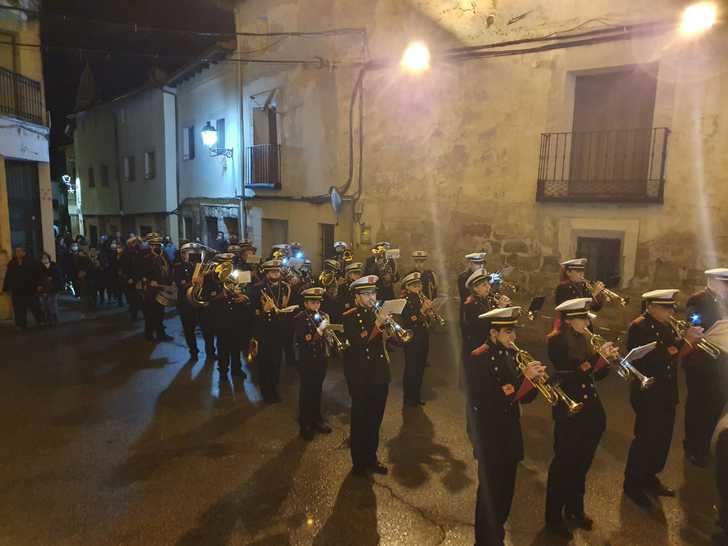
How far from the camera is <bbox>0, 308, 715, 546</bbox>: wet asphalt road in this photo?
14.1 ft

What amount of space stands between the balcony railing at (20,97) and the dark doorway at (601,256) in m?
12.8

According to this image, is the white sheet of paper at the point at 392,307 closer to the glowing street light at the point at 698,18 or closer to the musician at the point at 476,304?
the musician at the point at 476,304

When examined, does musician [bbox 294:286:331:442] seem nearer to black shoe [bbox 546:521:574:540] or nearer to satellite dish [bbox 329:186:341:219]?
black shoe [bbox 546:521:574:540]

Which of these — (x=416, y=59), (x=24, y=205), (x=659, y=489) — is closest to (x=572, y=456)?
(x=659, y=489)

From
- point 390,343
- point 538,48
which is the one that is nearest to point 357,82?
point 538,48

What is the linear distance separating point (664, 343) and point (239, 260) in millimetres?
7524

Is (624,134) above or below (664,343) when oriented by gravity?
above

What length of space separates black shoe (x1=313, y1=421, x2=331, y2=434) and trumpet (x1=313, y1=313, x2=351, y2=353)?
1.07 meters

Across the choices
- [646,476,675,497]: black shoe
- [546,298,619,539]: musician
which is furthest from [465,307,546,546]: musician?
[646,476,675,497]: black shoe

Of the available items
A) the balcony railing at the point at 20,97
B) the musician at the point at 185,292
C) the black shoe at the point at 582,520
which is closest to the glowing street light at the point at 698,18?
the black shoe at the point at 582,520

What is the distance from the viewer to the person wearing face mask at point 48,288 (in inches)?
450

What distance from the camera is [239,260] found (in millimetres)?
10297

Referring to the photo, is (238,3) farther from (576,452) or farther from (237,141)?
(576,452)

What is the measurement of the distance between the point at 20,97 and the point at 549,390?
47.4 ft
